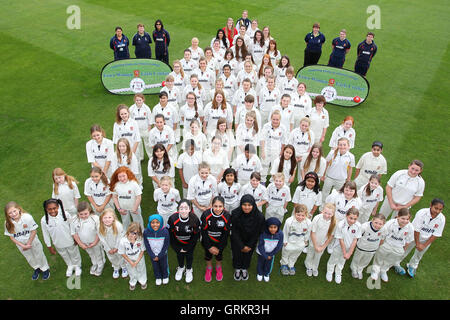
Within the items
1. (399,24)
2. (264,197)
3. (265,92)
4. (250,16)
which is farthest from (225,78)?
(399,24)

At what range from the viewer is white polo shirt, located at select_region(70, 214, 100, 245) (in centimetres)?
503

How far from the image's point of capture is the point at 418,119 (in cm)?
963

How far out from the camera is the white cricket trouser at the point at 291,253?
5355 millimetres

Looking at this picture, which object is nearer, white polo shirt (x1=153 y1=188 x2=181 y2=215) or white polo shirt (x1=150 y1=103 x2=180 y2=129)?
white polo shirt (x1=153 y1=188 x2=181 y2=215)

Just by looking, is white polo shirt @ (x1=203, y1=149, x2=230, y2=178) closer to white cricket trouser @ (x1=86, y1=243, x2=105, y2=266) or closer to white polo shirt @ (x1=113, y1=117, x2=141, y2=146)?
white polo shirt @ (x1=113, y1=117, x2=141, y2=146)

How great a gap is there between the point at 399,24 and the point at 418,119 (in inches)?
373

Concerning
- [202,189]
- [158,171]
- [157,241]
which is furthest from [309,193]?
[158,171]

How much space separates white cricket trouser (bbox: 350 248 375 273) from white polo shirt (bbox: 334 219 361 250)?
0.39m

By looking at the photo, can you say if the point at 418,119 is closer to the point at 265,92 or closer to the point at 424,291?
the point at 265,92

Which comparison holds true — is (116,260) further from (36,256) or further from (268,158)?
(268,158)

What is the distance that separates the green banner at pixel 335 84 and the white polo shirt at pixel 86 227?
7.08 meters

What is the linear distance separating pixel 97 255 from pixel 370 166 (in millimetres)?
5035

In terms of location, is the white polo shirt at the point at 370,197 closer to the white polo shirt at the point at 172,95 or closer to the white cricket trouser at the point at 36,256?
the white polo shirt at the point at 172,95
